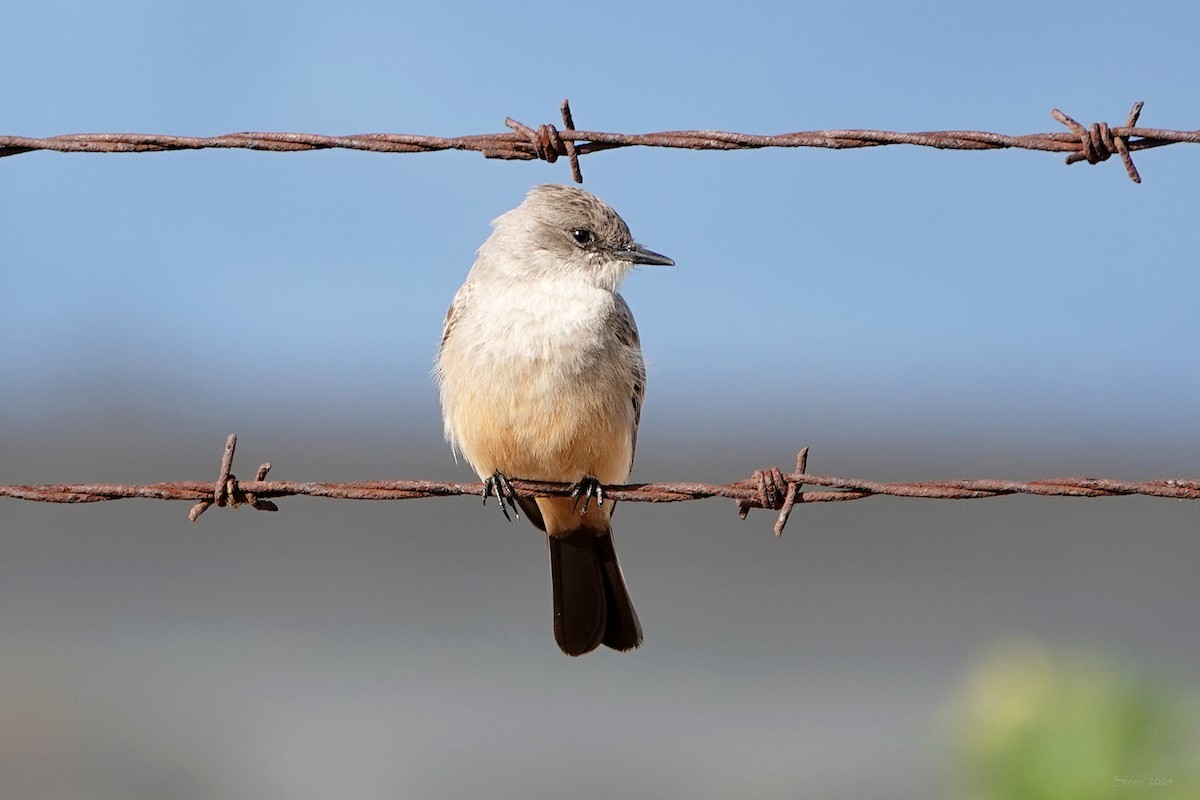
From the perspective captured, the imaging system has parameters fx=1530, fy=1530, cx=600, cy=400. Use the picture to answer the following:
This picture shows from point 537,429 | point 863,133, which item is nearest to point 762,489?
point 863,133

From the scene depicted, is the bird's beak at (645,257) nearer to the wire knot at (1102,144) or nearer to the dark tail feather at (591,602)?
the dark tail feather at (591,602)

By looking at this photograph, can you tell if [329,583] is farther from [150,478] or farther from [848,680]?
[848,680]

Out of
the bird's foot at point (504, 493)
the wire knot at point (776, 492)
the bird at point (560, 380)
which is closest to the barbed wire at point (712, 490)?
the wire knot at point (776, 492)

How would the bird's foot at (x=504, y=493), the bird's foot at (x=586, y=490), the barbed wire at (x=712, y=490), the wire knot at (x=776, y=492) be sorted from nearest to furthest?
the barbed wire at (x=712, y=490)
the wire knot at (x=776, y=492)
the bird's foot at (x=586, y=490)
the bird's foot at (x=504, y=493)

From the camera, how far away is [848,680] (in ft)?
39.3

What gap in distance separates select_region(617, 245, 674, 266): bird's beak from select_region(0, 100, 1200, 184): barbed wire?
1678 mm

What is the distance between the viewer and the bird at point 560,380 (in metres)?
4.79

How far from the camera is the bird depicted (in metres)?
4.79

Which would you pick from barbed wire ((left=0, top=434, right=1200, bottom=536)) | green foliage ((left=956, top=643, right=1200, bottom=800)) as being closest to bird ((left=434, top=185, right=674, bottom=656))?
barbed wire ((left=0, top=434, right=1200, bottom=536))

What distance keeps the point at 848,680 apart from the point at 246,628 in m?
4.82

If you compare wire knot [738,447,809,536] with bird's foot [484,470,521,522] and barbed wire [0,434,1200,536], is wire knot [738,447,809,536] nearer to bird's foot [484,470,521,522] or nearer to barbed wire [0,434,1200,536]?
barbed wire [0,434,1200,536]

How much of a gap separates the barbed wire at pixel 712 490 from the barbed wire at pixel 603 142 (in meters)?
0.74

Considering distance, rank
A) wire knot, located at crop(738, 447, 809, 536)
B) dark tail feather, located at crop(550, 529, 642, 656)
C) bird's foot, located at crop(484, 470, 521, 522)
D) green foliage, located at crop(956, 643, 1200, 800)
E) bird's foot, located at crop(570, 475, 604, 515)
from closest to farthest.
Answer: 1. wire knot, located at crop(738, 447, 809, 536)
2. green foliage, located at crop(956, 643, 1200, 800)
3. bird's foot, located at crop(570, 475, 604, 515)
4. bird's foot, located at crop(484, 470, 521, 522)
5. dark tail feather, located at crop(550, 529, 642, 656)

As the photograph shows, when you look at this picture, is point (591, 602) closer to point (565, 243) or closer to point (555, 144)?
point (565, 243)
